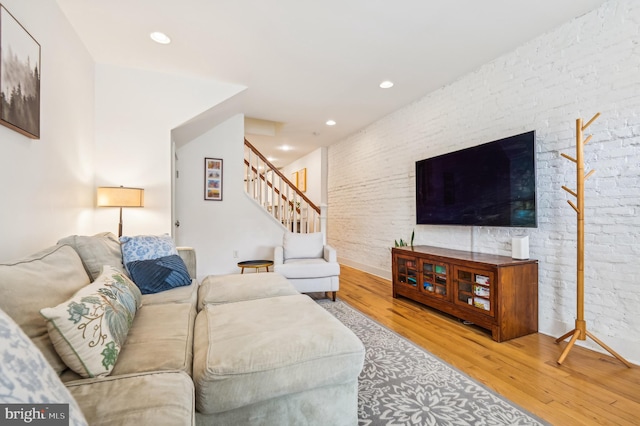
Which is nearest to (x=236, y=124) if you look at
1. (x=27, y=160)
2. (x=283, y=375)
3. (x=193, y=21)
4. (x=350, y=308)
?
(x=193, y=21)

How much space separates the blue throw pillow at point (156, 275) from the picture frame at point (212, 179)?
219 cm

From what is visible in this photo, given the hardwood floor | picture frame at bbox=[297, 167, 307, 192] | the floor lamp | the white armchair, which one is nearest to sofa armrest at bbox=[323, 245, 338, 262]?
the white armchair

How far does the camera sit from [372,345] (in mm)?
2277

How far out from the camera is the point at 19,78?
1706 mm

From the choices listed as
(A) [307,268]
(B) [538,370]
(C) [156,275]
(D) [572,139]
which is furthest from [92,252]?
(D) [572,139]

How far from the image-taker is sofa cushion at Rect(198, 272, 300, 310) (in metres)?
1.95

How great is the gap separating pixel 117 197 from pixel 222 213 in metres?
1.72

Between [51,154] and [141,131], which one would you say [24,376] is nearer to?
[51,154]

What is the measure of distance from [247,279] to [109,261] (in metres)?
0.92

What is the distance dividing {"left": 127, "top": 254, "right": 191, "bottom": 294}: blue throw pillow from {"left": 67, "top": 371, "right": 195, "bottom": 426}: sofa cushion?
3.92ft

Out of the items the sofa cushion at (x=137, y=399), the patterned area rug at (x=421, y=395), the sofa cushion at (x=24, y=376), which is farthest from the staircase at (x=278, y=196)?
the sofa cushion at (x=24, y=376)

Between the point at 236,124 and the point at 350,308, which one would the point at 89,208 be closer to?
the point at 236,124

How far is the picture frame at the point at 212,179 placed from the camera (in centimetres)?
434

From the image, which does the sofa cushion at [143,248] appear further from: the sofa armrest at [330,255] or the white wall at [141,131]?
the sofa armrest at [330,255]
